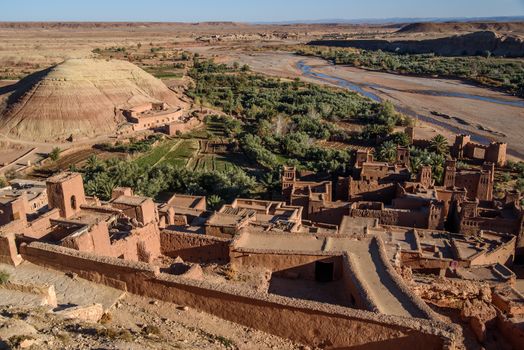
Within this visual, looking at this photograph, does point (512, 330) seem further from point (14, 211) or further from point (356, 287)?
point (14, 211)

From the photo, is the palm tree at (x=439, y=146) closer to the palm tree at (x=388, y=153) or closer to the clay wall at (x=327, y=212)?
the palm tree at (x=388, y=153)

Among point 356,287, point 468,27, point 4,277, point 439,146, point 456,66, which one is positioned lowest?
point 439,146

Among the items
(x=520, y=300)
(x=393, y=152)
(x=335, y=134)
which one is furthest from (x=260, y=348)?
(x=335, y=134)

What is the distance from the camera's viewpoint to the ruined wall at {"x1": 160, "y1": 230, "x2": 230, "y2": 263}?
603 inches

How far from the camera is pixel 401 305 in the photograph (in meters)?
11.4

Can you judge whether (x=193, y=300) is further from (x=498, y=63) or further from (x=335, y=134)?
(x=498, y=63)

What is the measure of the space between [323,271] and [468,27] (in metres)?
188

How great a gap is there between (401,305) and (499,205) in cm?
1463

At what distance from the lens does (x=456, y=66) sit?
92.2 meters

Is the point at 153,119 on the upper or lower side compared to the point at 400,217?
lower

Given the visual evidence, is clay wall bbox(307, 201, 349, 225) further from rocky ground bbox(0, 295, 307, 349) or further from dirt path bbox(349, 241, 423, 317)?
rocky ground bbox(0, 295, 307, 349)

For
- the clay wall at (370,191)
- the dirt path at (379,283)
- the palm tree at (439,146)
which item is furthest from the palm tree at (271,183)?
the palm tree at (439,146)

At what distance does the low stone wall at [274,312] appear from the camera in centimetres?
991

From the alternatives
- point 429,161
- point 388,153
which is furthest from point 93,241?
point 388,153
